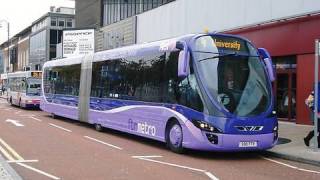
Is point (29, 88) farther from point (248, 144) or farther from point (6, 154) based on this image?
point (248, 144)

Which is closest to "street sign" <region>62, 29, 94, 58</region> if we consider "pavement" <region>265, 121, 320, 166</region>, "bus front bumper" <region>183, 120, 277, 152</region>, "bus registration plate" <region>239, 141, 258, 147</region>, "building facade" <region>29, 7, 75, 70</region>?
"building facade" <region>29, 7, 75, 70</region>

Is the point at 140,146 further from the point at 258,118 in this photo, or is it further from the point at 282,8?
the point at 282,8

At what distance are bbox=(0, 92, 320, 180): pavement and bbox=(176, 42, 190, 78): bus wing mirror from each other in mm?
2957

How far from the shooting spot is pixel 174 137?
45.6 feet

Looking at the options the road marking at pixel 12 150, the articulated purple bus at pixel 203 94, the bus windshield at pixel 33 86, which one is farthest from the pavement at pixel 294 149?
the bus windshield at pixel 33 86

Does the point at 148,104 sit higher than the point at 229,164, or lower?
higher

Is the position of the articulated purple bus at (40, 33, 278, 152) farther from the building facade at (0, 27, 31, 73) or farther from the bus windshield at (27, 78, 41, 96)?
the building facade at (0, 27, 31, 73)

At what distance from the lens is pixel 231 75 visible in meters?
13.3

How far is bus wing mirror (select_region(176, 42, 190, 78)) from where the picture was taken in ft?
42.6

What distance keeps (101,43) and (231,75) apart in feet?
114

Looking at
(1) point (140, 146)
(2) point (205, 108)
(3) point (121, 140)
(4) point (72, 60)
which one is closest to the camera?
(2) point (205, 108)

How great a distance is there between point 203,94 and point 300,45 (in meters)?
9.12

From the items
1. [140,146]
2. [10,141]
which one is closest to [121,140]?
[140,146]

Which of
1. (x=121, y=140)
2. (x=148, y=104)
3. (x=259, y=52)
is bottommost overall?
(x=121, y=140)
